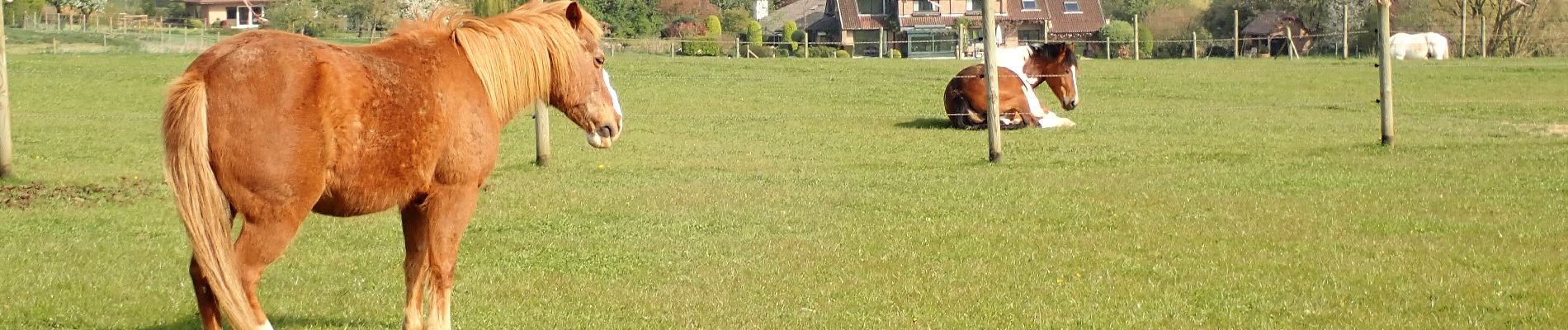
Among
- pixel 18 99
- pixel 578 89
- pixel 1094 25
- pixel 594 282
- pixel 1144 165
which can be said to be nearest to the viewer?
pixel 578 89

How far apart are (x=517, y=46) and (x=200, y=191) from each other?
1358mm


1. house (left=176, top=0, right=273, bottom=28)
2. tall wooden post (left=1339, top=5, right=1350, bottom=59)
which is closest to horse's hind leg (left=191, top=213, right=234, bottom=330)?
tall wooden post (left=1339, top=5, right=1350, bottom=59)

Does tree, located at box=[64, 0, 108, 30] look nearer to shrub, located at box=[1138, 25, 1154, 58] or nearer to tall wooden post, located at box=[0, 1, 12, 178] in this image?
shrub, located at box=[1138, 25, 1154, 58]

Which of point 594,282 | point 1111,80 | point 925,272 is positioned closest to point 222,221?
point 594,282

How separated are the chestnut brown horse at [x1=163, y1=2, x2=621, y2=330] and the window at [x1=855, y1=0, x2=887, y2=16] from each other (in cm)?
6434

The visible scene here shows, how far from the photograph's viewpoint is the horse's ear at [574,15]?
18.0 ft

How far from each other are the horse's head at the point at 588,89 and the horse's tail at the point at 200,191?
1476 millimetres

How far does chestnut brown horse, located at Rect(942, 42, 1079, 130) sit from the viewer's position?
57.3 ft

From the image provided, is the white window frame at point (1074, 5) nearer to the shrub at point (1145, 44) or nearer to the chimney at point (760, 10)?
the shrub at point (1145, 44)

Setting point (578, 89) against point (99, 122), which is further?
point (99, 122)

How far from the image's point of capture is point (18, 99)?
2073 centimetres

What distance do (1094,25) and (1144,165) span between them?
186 feet

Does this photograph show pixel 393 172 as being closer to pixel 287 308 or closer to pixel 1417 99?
pixel 287 308

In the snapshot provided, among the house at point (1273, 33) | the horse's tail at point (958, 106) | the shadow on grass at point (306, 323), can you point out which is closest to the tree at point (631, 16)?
the house at point (1273, 33)
